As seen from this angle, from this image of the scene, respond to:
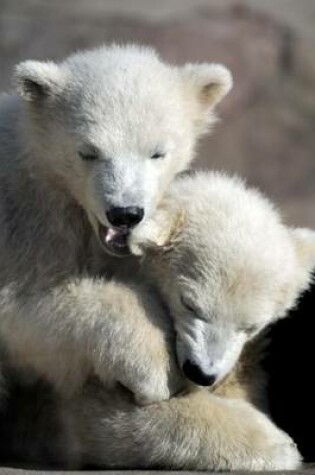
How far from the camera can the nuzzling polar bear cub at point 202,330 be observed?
4336mm

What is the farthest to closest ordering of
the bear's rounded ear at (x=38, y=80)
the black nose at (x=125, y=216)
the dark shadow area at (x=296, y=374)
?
1. the dark shadow area at (x=296, y=374)
2. the bear's rounded ear at (x=38, y=80)
3. the black nose at (x=125, y=216)

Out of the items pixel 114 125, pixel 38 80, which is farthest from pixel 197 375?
pixel 38 80

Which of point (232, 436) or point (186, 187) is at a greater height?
point (186, 187)

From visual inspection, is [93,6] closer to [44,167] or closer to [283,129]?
[283,129]

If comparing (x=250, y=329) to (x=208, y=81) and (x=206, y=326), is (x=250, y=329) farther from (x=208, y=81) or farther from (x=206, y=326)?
(x=208, y=81)

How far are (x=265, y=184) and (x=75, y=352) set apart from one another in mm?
6609

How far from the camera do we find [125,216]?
4.20m

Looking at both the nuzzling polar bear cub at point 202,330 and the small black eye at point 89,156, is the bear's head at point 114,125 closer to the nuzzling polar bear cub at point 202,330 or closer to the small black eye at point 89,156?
the small black eye at point 89,156

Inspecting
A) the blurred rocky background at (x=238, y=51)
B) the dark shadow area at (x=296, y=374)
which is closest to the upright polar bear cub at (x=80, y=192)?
the dark shadow area at (x=296, y=374)

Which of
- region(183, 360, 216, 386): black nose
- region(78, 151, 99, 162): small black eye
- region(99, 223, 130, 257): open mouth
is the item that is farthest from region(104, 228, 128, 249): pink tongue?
region(183, 360, 216, 386): black nose

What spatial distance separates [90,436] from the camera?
4.50 meters

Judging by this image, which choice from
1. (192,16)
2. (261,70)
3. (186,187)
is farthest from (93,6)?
(186,187)

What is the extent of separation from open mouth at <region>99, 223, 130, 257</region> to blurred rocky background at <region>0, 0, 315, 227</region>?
21.4ft

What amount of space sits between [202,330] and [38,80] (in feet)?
3.14
